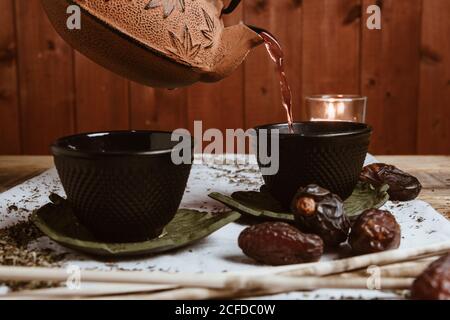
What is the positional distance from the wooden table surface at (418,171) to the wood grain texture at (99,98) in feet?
1.60

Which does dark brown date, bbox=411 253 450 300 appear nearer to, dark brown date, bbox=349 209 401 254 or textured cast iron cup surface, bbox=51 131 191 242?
dark brown date, bbox=349 209 401 254

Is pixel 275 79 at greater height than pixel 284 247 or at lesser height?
greater

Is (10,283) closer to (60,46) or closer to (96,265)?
(96,265)

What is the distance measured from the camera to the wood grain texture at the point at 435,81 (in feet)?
5.56

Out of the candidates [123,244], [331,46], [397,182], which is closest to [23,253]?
[123,244]

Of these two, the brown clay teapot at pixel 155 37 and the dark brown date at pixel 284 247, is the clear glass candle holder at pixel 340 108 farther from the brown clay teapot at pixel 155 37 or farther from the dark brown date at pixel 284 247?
the dark brown date at pixel 284 247

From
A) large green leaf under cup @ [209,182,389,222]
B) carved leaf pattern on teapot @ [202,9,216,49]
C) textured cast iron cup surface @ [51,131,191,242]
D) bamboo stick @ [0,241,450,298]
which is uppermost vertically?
carved leaf pattern on teapot @ [202,9,216,49]

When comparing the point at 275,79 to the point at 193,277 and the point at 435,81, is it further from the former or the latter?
the point at 193,277

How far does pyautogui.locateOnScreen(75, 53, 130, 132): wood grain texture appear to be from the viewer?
174 cm

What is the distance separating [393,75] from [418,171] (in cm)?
68

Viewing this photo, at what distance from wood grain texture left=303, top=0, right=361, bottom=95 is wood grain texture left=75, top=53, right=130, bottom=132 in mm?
501

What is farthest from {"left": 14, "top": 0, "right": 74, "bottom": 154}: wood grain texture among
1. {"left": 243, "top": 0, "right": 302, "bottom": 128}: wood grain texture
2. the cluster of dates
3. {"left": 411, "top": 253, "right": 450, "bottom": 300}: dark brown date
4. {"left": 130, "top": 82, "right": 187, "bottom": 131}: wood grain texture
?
{"left": 411, "top": 253, "right": 450, "bottom": 300}: dark brown date

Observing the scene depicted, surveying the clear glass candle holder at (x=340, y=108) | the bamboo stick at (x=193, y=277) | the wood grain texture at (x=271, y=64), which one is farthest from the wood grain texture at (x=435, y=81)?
the bamboo stick at (x=193, y=277)

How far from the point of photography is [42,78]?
176cm
